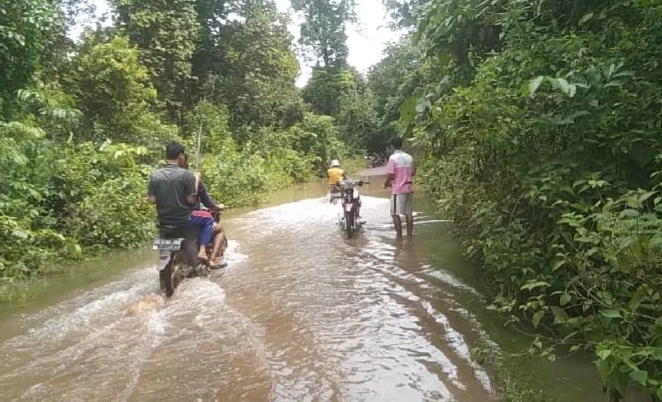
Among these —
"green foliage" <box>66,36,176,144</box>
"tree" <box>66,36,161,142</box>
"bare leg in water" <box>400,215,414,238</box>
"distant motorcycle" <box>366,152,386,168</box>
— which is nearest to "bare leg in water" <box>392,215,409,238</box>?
"bare leg in water" <box>400,215,414,238</box>

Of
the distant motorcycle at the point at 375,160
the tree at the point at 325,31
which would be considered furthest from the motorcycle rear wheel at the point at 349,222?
the tree at the point at 325,31

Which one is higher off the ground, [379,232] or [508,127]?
[508,127]

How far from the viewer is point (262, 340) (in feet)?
16.7

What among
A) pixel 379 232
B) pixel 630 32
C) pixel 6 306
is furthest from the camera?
pixel 379 232

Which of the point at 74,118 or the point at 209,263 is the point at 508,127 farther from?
the point at 74,118

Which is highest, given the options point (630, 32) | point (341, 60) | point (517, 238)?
point (341, 60)

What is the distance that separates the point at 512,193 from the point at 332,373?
225 cm

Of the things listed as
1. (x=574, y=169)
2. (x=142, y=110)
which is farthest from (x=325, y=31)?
(x=574, y=169)

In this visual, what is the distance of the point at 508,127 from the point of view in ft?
14.9

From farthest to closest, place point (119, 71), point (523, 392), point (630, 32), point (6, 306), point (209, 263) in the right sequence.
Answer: point (119, 71) < point (209, 263) < point (6, 306) < point (630, 32) < point (523, 392)

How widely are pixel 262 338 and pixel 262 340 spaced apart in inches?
2.2

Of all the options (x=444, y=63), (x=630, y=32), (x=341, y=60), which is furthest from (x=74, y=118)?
(x=341, y=60)

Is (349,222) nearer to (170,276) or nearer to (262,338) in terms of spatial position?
(170,276)

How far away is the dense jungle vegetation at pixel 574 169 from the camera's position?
2.97m
